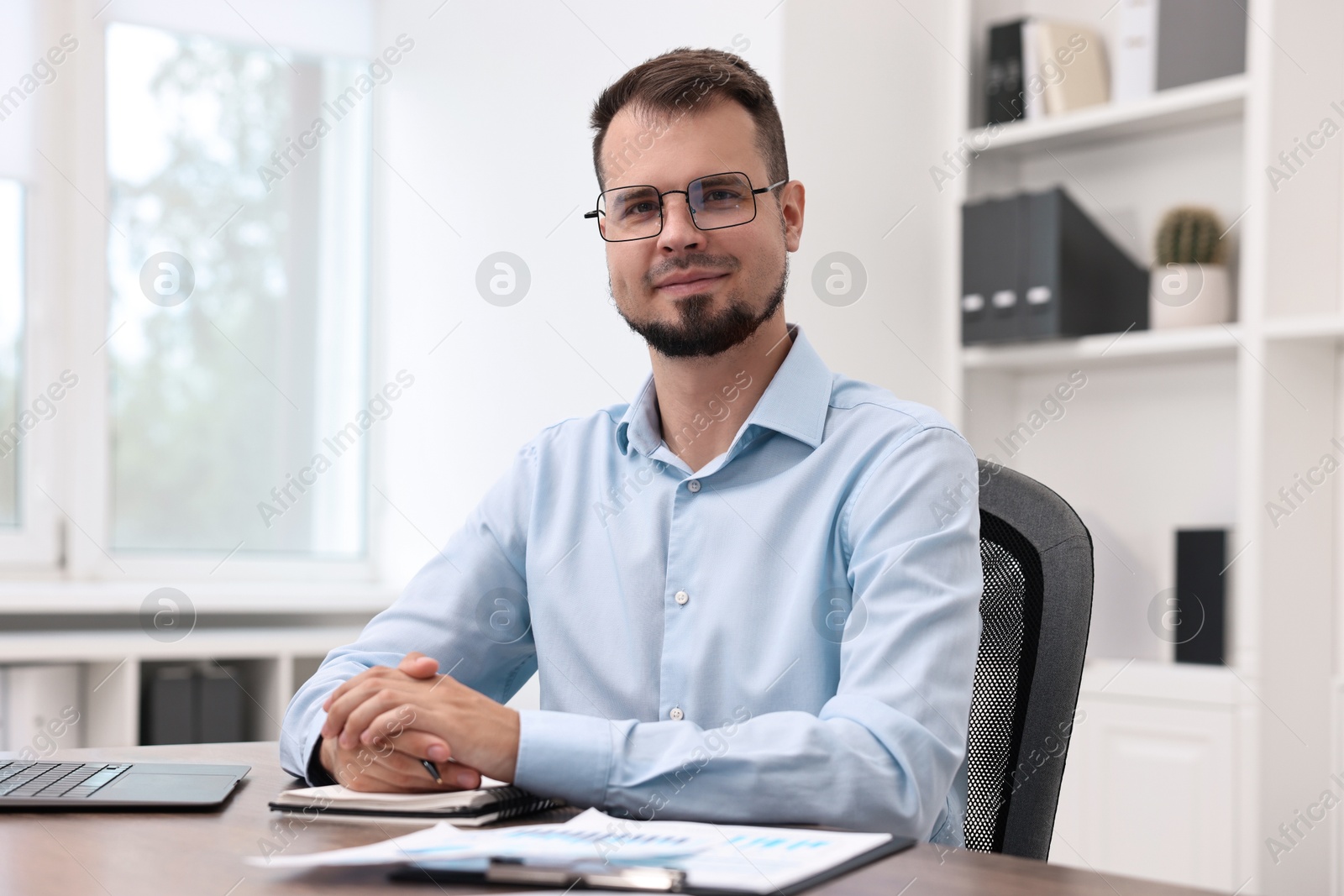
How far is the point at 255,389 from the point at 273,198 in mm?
536

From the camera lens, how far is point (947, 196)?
2.73 m

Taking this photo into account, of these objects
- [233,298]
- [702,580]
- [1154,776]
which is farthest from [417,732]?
[233,298]

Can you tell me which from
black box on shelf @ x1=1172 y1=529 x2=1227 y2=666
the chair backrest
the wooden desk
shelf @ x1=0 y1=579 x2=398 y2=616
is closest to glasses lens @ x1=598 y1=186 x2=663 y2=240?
the chair backrest

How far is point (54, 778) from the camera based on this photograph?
42.1 inches

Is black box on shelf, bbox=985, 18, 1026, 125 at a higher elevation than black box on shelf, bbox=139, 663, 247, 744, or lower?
higher

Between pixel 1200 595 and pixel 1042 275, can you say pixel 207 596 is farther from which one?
pixel 1200 595

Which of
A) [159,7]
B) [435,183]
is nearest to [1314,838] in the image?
[435,183]

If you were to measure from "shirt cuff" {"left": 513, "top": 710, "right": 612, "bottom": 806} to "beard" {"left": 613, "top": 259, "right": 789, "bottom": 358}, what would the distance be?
561 mm

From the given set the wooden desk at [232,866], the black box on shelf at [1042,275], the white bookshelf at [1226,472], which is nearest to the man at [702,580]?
the wooden desk at [232,866]

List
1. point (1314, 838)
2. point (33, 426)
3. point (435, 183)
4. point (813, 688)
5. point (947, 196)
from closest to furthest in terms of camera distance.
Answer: point (813, 688) → point (1314, 838) → point (947, 196) → point (33, 426) → point (435, 183)

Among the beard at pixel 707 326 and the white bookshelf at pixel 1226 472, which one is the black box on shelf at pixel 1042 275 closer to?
the white bookshelf at pixel 1226 472

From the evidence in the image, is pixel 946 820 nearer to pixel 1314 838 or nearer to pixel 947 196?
pixel 1314 838

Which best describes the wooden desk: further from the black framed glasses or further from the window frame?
the window frame

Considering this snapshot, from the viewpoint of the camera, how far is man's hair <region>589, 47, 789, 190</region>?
145 cm
